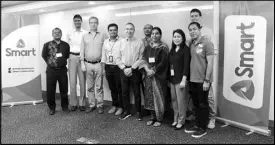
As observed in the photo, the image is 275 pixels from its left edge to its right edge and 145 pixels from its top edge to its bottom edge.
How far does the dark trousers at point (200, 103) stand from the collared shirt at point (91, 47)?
1.56 metres

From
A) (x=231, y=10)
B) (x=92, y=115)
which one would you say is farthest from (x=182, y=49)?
(x=92, y=115)

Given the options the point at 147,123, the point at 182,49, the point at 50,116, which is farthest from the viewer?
the point at 50,116

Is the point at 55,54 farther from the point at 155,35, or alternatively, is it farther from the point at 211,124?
the point at 211,124

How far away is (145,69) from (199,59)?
2.39 feet

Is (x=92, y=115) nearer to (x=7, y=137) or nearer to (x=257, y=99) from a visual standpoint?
(x=7, y=137)

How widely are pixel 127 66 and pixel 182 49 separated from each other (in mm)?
856

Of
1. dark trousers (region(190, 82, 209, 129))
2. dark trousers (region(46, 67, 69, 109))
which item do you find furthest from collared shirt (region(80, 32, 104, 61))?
dark trousers (region(190, 82, 209, 129))

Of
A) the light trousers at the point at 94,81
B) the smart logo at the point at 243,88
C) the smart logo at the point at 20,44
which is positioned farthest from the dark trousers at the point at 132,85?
the smart logo at the point at 20,44

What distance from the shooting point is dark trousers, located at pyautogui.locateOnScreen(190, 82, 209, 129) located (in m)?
2.63

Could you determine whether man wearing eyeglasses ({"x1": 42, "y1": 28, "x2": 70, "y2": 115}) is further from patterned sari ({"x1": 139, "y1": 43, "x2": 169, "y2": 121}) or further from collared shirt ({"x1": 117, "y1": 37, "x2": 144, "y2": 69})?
patterned sari ({"x1": 139, "y1": 43, "x2": 169, "y2": 121})

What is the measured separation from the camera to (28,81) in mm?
4145

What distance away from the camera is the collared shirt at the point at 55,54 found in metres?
3.49

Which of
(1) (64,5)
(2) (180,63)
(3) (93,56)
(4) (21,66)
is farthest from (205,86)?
(4) (21,66)

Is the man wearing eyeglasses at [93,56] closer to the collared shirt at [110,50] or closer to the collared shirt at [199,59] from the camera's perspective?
the collared shirt at [110,50]
